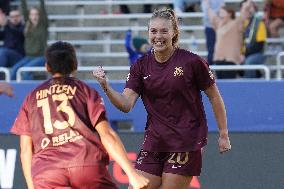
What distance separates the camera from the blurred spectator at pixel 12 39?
13.6 m

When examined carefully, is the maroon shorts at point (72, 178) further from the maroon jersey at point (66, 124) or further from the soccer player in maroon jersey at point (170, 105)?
the soccer player in maroon jersey at point (170, 105)

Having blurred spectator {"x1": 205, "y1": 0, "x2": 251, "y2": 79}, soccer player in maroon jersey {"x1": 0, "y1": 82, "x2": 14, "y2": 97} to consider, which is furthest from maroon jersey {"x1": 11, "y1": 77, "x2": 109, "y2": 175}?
blurred spectator {"x1": 205, "y1": 0, "x2": 251, "y2": 79}

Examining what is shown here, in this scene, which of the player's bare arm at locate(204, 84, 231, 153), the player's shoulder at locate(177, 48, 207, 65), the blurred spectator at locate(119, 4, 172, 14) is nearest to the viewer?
the player's shoulder at locate(177, 48, 207, 65)

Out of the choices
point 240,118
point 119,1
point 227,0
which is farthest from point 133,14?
point 240,118

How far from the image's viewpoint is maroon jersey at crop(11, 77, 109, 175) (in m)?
6.26

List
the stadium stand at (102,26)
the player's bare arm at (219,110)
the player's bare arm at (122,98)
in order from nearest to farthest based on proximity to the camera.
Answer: the player's bare arm at (122,98)
the player's bare arm at (219,110)
the stadium stand at (102,26)

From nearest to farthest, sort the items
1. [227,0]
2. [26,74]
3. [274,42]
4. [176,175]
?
[176,175]
[26,74]
[274,42]
[227,0]

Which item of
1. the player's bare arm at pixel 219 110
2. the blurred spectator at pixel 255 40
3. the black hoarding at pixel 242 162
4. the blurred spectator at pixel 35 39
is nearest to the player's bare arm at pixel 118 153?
the player's bare arm at pixel 219 110

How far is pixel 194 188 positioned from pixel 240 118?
895 millimetres

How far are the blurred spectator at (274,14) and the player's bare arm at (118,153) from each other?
24.7ft

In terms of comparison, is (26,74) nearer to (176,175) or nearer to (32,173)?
(176,175)

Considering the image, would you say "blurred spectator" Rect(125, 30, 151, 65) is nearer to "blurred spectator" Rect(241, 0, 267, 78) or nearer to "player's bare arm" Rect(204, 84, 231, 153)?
"blurred spectator" Rect(241, 0, 267, 78)

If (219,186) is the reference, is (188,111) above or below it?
above

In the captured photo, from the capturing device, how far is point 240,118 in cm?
1041
